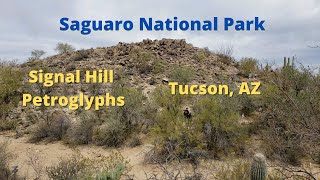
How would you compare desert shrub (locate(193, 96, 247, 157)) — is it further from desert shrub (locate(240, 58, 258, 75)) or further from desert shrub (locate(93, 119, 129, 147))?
desert shrub (locate(240, 58, 258, 75))

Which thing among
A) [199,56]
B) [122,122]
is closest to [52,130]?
[122,122]

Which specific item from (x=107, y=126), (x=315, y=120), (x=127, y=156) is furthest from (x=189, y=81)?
(x=315, y=120)

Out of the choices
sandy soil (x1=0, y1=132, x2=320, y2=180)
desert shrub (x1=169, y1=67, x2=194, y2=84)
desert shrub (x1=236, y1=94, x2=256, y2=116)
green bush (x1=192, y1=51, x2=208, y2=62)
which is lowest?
sandy soil (x1=0, y1=132, x2=320, y2=180)

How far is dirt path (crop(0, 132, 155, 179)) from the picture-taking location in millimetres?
11664

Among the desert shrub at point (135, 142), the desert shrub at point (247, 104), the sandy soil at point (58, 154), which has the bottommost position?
the sandy soil at point (58, 154)

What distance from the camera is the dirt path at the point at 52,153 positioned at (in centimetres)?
1166

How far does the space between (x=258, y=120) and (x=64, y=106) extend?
1021cm

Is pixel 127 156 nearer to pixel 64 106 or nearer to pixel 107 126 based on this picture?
pixel 107 126

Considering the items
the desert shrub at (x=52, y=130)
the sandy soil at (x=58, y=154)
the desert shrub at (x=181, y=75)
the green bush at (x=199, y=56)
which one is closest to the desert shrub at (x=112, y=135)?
A: the sandy soil at (x=58, y=154)

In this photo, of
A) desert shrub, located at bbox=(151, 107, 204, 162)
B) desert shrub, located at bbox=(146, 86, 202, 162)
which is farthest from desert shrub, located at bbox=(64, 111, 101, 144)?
desert shrub, located at bbox=(151, 107, 204, 162)

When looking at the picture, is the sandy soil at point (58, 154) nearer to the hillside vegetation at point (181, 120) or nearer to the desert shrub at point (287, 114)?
the hillside vegetation at point (181, 120)

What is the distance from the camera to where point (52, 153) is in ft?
44.2

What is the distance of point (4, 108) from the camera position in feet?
60.1

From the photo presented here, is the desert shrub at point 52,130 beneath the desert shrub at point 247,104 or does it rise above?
beneath
